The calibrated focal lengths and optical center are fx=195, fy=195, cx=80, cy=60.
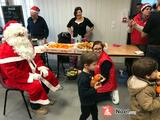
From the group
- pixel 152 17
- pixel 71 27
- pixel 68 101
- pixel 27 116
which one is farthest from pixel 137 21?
pixel 27 116

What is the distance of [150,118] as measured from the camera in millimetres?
1560

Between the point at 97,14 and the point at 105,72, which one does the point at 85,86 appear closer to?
the point at 105,72

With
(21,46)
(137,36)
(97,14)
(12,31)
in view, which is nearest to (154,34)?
(137,36)

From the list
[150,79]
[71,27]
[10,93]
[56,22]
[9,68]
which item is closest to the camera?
[150,79]

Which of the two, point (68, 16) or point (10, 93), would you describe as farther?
point (68, 16)

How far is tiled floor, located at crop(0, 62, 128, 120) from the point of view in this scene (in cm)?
262

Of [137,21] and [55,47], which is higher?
[137,21]

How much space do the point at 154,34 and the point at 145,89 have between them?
61.1 inches

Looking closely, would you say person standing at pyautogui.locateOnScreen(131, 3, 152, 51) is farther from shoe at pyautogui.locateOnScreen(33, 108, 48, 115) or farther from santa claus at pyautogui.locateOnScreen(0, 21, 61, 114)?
shoe at pyautogui.locateOnScreen(33, 108, 48, 115)

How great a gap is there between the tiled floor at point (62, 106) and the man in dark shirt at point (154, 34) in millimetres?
828

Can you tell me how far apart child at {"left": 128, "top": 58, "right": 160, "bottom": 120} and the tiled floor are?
1.06 m

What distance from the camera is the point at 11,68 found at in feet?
8.30

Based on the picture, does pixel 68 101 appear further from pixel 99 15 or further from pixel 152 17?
pixel 99 15

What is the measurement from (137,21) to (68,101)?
70.7 inches
